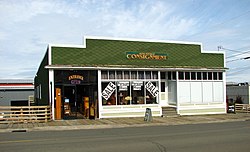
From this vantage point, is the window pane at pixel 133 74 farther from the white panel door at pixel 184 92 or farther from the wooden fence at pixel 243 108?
the wooden fence at pixel 243 108

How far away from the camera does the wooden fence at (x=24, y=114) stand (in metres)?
20.2

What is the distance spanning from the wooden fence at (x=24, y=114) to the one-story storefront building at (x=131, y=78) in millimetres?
746

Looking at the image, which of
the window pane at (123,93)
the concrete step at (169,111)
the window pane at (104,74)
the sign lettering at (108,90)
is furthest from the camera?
the concrete step at (169,111)

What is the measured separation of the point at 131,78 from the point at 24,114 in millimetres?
8007

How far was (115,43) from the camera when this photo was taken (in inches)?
921

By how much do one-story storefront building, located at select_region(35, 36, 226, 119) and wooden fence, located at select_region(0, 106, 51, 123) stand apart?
0.75 m

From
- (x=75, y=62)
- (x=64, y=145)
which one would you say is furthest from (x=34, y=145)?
(x=75, y=62)

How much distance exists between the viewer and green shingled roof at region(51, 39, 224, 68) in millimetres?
21828

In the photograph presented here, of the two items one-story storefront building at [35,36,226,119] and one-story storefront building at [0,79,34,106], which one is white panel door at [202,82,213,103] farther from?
one-story storefront building at [0,79,34,106]

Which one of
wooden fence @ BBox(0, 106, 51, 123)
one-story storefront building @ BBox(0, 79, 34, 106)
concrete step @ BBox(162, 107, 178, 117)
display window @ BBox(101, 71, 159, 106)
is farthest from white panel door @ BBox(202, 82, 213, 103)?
one-story storefront building @ BBox(0, 79, 34, 106)

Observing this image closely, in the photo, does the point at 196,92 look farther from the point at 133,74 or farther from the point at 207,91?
the point at 133,74

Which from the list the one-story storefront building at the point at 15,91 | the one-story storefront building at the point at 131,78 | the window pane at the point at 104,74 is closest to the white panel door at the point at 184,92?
the one-story storefront building at the point at 131,78

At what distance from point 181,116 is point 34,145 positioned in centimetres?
1588

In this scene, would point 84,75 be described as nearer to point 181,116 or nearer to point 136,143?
point 181,116
